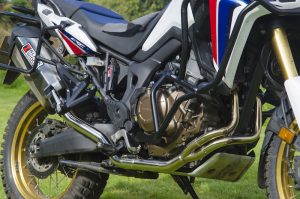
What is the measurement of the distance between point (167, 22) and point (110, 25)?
54cm

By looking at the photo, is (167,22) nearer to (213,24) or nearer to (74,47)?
(213,24)

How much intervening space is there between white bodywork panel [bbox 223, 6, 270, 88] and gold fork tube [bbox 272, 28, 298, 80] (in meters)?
0.11

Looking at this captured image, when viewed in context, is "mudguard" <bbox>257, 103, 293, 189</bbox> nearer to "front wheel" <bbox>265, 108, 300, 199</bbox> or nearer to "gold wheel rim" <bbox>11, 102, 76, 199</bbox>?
"front wheel" <bbox>265, 108, 300, 199</bbox>

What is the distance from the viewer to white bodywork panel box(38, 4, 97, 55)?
11.7 ft

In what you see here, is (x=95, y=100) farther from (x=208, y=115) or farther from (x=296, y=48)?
(x=296, y=48)

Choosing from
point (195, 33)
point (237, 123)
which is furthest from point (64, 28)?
point (237, 123)

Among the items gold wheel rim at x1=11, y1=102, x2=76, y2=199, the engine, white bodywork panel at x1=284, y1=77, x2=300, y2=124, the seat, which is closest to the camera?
white bodywork panel at x1=284, y1=77, x2=300, y2=124

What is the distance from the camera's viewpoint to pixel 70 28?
3.67m

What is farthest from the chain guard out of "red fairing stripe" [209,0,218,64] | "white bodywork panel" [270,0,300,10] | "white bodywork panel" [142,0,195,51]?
"white bodywork panel" [270,0,300,10]

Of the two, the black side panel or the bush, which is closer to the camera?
the black side panel

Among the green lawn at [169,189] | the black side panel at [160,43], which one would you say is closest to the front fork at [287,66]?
the black side panel at [160,43]

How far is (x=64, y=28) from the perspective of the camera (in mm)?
3695

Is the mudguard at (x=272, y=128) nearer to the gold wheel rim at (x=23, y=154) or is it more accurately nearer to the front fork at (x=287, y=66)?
the front fork at (x=287, y=66)

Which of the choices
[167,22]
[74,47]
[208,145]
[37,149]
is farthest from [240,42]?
[37,149]
